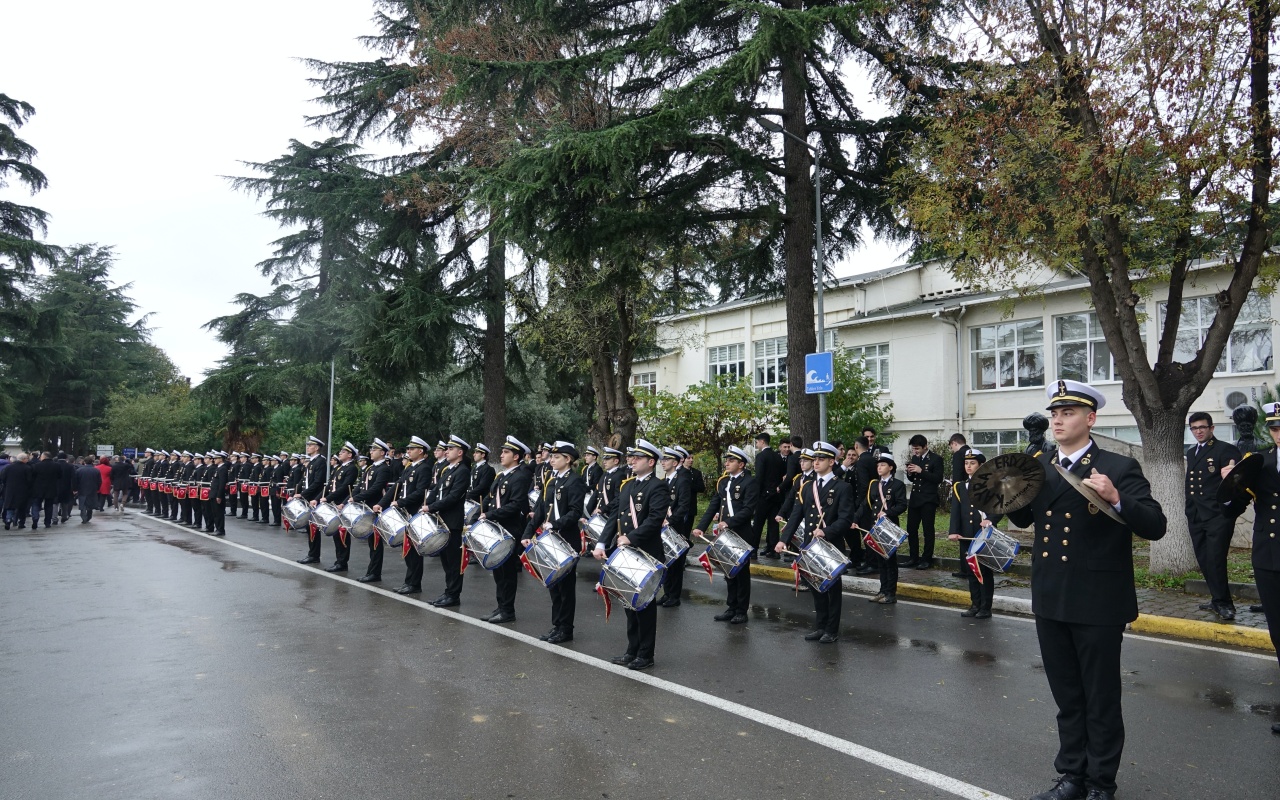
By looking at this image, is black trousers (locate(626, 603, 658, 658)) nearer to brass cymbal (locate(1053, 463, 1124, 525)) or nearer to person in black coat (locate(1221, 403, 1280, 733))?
brass cymbal (locate(1053, 463, 1124, 525))

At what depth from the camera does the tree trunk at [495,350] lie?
80.4ft

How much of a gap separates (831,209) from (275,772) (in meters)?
15.8

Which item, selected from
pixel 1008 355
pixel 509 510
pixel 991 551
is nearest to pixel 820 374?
pixel 991 551

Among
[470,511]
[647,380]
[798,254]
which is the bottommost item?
[470,511]

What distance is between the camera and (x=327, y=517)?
12.9 m

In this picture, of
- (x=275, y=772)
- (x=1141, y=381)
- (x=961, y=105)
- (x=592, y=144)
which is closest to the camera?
(x=275, y=772)

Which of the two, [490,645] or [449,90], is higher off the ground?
[449,90]

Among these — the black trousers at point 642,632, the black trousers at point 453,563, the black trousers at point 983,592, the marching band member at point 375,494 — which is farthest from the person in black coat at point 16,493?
the black trousers at point 983,592

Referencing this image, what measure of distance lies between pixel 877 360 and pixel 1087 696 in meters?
28.9

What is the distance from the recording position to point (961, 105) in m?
12.8

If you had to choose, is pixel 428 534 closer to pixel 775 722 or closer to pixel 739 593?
pixel 739 593

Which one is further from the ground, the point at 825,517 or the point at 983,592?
the point at 825,517

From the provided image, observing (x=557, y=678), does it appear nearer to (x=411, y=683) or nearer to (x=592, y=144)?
(x=411, y=683)

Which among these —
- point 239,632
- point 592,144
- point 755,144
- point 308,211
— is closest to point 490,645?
point 239,632
